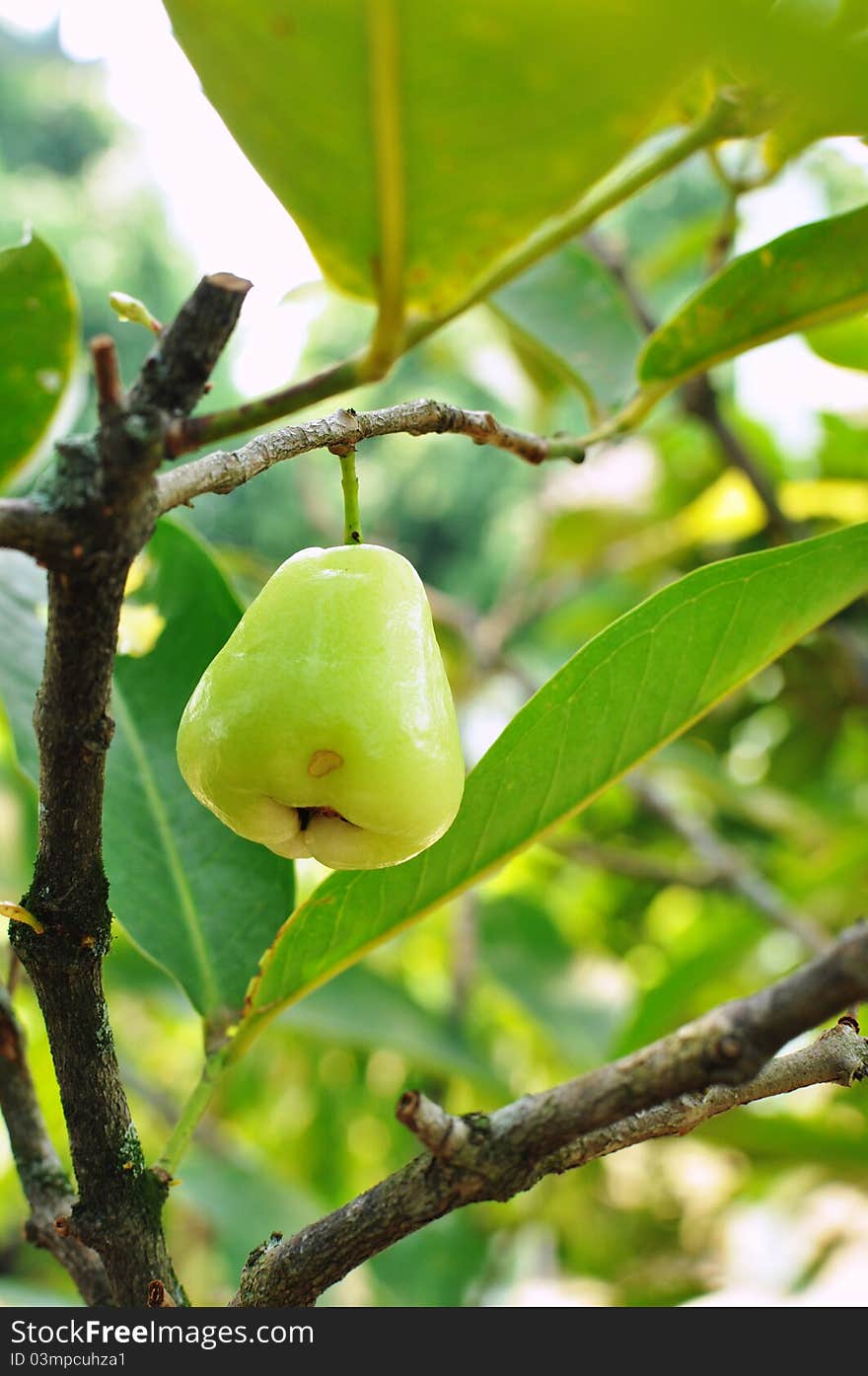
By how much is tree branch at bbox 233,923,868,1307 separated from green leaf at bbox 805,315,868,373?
84 centimetres

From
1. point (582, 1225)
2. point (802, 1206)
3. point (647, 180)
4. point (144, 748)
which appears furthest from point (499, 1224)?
point (647, 180)

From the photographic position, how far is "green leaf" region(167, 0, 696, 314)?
38 centimetres

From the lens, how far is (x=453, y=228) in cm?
45

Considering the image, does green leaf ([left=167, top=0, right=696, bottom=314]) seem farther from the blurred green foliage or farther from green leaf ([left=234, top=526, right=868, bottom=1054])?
the blurred green foliage

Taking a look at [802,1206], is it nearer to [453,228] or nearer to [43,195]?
[453,228]

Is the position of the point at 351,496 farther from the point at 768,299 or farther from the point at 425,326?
the point at 768,299

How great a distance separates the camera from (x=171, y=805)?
73 cm

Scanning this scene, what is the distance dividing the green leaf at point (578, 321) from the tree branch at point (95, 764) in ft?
2.19

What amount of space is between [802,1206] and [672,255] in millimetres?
1531

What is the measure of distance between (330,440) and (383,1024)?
4.06ft
